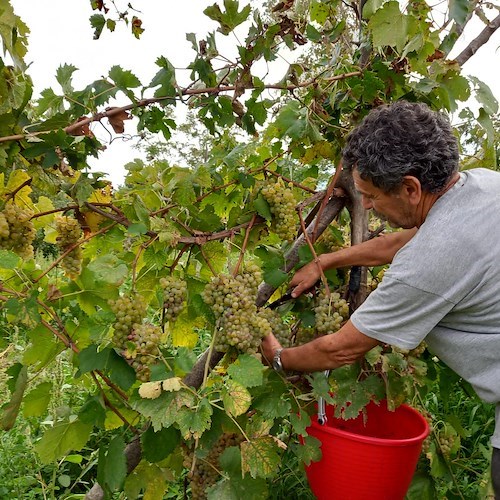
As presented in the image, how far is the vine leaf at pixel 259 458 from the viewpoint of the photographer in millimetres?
1612

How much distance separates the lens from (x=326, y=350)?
5.79 ft

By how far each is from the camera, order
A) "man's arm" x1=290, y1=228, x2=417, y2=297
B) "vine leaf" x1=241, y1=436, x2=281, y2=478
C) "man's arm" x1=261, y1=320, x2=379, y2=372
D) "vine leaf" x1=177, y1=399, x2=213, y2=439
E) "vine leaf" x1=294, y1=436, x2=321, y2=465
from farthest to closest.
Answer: "man's arm" x1=290, y1=228, x2=417, y2=297 < "vine leaf" x1=294, y1=436, x2=321, y2=465 < "man's arm" x1=261, y1=320, x2=379, y2=372 < "vine leaf" x1=241, y1=436, x2=281, y2=478 < "vine leaf" x1=177, y1=399, x2=213, y2=439

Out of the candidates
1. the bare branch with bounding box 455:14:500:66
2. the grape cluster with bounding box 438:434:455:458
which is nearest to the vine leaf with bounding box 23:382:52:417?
the grape cluster with bounding box 438:434:455:458

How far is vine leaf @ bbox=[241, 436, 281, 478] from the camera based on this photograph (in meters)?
1.61

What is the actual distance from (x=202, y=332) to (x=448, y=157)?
349cm

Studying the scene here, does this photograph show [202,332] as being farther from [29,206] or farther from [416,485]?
[29,206]

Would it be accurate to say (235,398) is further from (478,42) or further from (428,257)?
(478,42)

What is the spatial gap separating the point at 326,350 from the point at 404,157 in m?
0.61

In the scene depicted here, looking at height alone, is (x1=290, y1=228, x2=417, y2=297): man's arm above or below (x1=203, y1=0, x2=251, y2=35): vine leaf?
below

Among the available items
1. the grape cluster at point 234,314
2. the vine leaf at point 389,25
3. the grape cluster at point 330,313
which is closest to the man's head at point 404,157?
the vine leaf at point 389,25

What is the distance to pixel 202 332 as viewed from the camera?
490 centimetres

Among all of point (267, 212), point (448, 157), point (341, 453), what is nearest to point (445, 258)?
point (448, 157)

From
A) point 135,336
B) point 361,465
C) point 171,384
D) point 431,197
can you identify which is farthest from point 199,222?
point 361,465

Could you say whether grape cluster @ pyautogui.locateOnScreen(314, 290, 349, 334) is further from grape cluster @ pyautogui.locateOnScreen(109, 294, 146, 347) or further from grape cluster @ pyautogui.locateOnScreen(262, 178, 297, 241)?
grape cluster @ pyautogui.locateOnScreen(109, 294, 146, 347)
